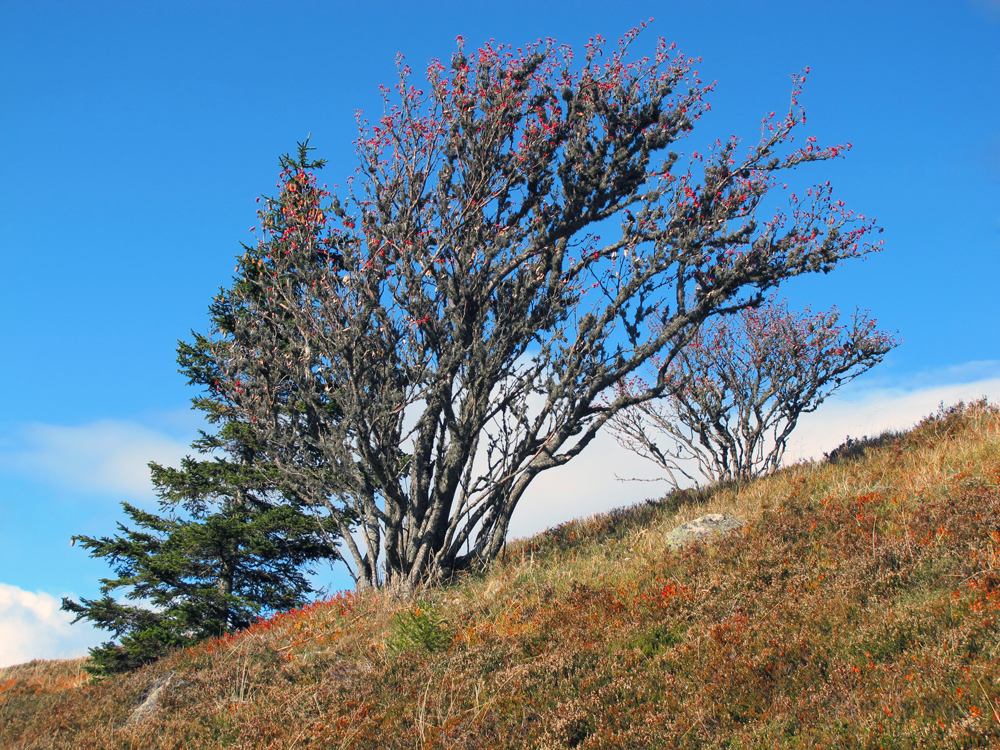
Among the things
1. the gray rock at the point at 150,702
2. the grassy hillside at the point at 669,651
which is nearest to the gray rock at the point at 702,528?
the grassy hillside at the point at 669,651

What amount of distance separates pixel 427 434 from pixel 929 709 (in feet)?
25.2

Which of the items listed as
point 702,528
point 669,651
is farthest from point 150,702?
point 702,528

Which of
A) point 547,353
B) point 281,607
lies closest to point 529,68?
point 547,353

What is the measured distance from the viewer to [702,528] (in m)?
9.70

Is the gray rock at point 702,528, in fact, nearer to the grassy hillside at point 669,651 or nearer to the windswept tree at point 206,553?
the grassy hillside at point 669,651

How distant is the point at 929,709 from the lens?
4.79 metres

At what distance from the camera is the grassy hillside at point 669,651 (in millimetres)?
5258

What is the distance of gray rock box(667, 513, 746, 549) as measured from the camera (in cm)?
945

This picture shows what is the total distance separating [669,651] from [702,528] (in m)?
3.59

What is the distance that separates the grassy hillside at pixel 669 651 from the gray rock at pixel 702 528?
260 mm

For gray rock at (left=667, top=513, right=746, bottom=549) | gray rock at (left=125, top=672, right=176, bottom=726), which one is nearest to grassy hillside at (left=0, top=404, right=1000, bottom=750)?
gray rock at (left=125, top=672, right=176, bottom=726)

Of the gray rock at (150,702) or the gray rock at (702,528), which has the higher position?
the gray rock at (702,528)

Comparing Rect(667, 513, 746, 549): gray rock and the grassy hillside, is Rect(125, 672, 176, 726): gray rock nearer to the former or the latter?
the grassy hillside

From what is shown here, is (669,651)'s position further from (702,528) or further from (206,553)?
(206,553)
